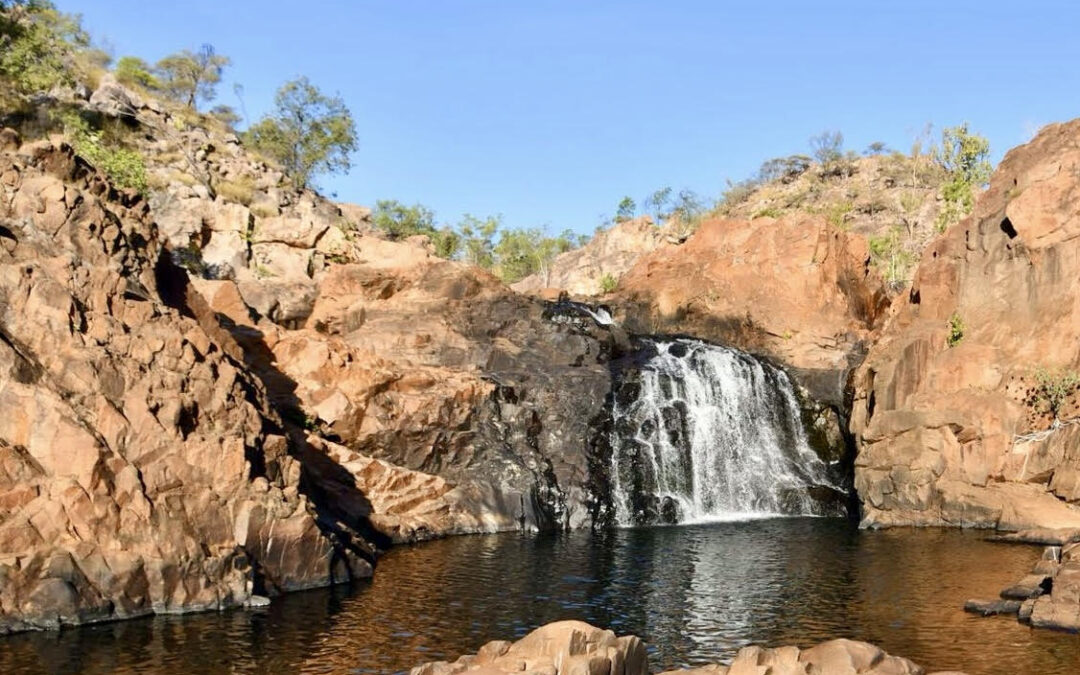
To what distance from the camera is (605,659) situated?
63.2ft

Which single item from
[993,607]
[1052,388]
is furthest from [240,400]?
[1052,388]

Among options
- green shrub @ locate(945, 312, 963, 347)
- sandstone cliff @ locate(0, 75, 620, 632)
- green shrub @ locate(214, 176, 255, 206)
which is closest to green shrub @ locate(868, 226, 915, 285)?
green shrub @ locate(945, 312, 963, 347)

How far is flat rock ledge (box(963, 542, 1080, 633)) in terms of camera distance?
26.2 meters

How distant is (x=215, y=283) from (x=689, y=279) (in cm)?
3241

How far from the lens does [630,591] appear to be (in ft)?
106

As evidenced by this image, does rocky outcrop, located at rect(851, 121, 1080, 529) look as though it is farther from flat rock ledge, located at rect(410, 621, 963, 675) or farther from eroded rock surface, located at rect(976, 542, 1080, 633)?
flat rock ledge, located at rect(410, 621, 963, 675)

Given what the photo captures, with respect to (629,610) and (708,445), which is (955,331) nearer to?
(708,445)

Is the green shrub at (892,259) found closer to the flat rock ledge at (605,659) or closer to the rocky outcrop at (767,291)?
the rocky outcrop at (767,291)

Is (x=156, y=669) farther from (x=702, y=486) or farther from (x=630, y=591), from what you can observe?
(x=702, y=486)

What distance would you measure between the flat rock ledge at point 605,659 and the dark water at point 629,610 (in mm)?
4031

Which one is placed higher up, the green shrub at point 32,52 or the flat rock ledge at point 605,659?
the green shrub at point 32,52

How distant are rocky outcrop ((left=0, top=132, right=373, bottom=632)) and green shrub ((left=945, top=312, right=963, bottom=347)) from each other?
30.0 m

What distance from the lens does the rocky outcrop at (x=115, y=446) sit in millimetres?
26594

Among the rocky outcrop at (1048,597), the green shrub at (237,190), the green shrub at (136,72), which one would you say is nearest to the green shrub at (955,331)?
the rocky outcrop at (1048,597)
